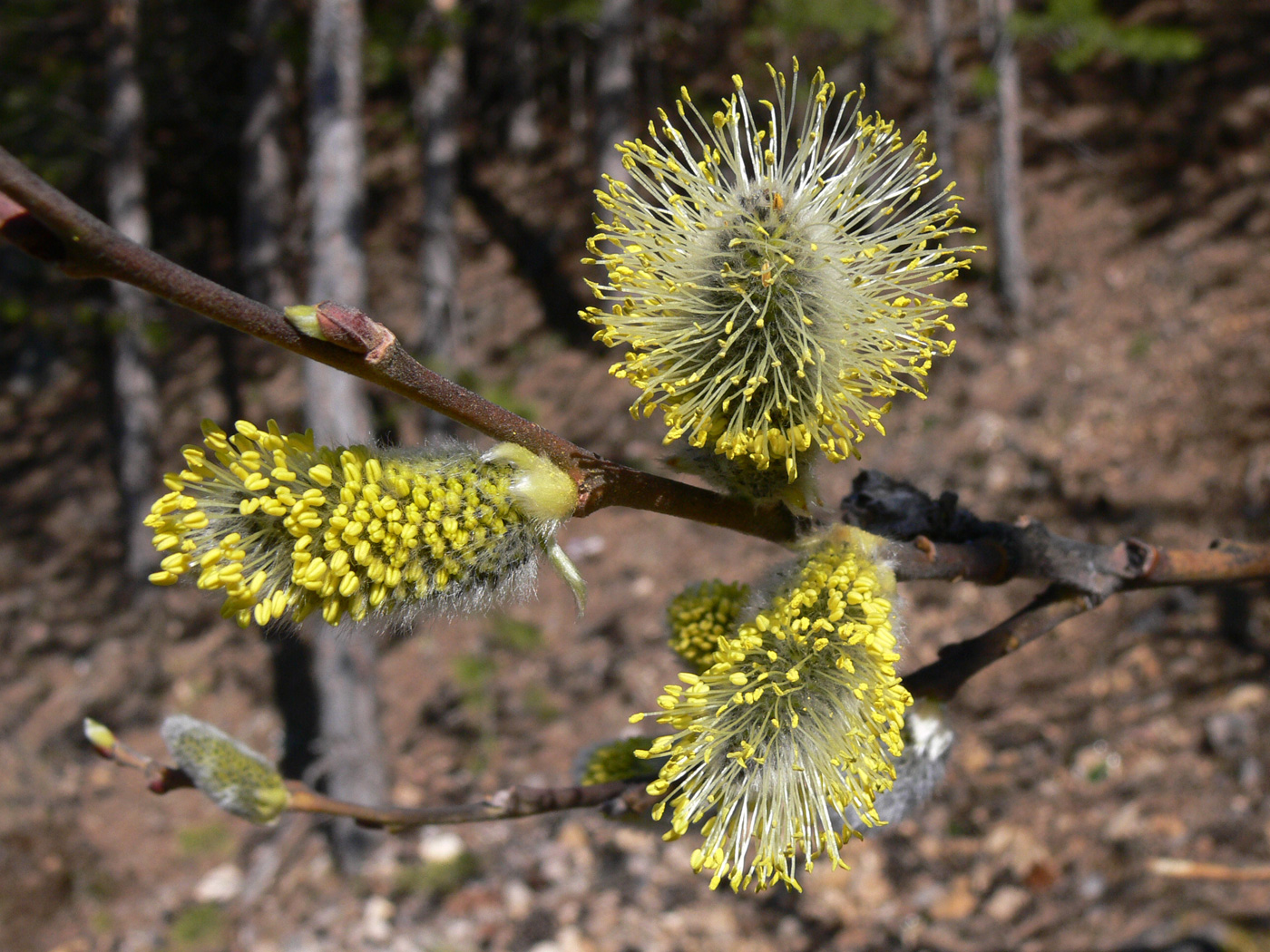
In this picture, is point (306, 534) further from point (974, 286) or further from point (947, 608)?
point (974, 286)

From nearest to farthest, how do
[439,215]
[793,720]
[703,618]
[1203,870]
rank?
[793,720] < [703,618] < [1203,870] < [439,215]

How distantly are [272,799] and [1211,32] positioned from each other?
9289mm

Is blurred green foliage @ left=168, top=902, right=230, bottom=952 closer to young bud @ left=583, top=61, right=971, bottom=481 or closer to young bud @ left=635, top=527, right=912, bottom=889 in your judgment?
young bud @ left=635, top=527, right=912, bottom=889

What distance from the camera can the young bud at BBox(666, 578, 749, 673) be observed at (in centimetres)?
147

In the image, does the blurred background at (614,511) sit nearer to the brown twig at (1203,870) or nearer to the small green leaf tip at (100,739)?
the brown twig at (1203,870)

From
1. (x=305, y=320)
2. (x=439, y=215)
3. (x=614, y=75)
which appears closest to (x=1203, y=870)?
(x=305, y=320)

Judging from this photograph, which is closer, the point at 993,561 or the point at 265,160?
the point at 993,561

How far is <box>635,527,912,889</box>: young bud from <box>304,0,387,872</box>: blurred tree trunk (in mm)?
5498

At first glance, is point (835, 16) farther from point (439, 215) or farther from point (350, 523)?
point (350, 523)

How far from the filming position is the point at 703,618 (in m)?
1.50

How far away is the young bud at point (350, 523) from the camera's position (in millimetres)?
1040

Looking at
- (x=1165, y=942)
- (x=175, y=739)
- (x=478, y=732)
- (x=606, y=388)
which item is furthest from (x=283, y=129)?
(x=1165, y=942)

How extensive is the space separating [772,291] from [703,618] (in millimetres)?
567

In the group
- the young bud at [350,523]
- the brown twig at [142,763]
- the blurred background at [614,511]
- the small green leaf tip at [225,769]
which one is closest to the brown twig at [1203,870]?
the blurred background at [614,511]
